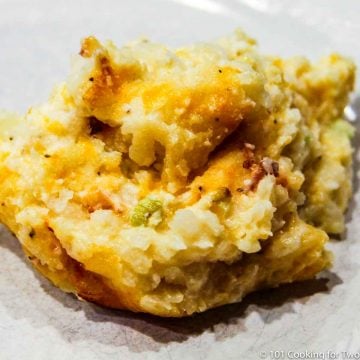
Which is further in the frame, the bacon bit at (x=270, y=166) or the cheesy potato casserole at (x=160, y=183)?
the bacon bit at (x=270, y=166)

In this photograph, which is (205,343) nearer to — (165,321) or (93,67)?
(165,321)

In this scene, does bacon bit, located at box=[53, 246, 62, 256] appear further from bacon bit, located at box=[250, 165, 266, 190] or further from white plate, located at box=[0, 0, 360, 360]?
bacon bit, located at box=[250, 165, 266, 190]

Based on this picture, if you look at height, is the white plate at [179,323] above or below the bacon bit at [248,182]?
below

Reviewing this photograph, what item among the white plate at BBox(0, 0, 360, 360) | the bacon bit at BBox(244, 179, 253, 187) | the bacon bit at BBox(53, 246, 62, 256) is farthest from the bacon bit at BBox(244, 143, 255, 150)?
the bacon bit at BBox(53, 246, 62, 256)

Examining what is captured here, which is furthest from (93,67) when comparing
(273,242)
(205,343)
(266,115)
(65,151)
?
(205,343)

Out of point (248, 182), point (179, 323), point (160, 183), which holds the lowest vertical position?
point (179, 323)

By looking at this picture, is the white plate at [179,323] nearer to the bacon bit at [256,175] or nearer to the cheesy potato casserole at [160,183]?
the cheesy potato casserole at [160,183]

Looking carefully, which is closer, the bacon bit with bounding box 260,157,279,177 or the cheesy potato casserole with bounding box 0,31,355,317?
the cheesy potato casserole with bounding box 0,31,355,317

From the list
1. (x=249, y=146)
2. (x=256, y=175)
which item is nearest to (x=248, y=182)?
(x=256, y=175)

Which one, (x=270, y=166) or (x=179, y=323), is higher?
(x=270, y=166)

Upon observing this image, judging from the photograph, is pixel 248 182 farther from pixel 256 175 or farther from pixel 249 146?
pixel 249 146

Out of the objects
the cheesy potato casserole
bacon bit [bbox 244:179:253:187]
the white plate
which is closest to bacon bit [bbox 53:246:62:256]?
the cheesy potato casserole

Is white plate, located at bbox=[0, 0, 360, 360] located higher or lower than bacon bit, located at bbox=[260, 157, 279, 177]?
lower

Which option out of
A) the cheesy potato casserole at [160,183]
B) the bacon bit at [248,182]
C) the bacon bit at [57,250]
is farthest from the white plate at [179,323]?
the bacon bit at [248,182]
